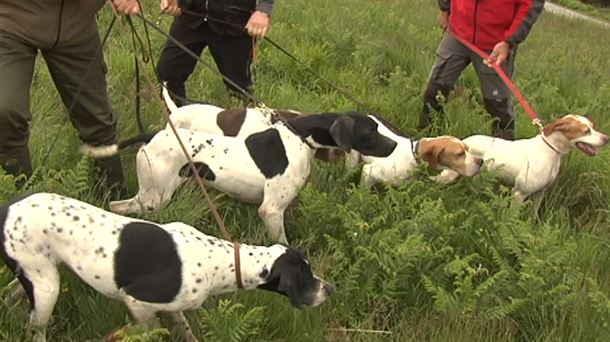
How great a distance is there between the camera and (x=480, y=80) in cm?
567

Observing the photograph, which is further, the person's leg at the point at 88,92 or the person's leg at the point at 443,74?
the person's leg at the point at 443,74

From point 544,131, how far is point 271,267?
101 inches

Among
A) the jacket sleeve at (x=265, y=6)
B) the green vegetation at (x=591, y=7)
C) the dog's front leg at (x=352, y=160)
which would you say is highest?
the jacket sleeve at (x=265, y=6)

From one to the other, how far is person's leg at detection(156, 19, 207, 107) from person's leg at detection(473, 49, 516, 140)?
217 cm

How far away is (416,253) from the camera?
3566 mm

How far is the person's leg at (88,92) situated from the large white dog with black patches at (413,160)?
4.89 ft

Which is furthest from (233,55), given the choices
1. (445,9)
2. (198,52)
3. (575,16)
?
(575,16)

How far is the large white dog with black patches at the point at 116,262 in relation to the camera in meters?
2.82

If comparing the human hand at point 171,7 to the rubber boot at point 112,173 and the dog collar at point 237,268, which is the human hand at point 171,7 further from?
the dog collar at point 237,268

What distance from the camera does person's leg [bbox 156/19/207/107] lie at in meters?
5.20

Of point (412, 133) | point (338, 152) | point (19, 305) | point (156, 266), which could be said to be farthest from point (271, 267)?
point (412, 133)

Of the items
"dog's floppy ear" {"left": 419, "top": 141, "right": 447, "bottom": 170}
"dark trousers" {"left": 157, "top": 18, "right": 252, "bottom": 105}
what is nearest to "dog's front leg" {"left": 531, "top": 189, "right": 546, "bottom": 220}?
"dog's floppy ear" {"left": 419, "top": 141, "right": 447, "bottom": 170}

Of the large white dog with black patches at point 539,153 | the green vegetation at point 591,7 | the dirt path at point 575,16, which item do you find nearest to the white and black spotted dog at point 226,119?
the large white dog with black patches at point 539,153

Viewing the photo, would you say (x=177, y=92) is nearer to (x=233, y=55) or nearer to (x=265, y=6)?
(x=233, y=55)
